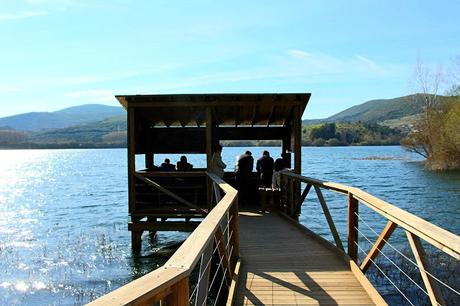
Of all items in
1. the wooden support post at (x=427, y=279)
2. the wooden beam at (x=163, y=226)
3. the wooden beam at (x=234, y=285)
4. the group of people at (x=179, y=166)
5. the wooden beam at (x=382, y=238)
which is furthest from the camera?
the group of people at (x=179, y=166)

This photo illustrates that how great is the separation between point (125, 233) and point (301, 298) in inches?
522

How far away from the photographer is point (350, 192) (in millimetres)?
6602

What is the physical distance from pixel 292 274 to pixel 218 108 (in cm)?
765

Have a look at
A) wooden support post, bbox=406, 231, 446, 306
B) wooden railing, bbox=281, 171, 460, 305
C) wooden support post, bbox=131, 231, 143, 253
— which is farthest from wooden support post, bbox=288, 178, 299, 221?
wooden support post, bbox=406, 231, 446, 306

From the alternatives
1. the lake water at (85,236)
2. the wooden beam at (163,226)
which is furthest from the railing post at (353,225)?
the wooden beam at (163,226)

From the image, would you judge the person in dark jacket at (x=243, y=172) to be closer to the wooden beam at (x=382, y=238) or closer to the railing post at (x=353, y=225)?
the railing post at (x=353, y=225)

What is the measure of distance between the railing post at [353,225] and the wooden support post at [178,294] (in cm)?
421

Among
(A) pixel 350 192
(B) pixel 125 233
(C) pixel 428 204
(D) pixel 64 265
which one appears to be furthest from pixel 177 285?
(C) pixel 428 204

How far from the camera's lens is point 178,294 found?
9.00ft

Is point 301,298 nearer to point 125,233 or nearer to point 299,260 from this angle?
point 299,260

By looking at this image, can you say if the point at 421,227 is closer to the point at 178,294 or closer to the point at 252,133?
the point at 178,294

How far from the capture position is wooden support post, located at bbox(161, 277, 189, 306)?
272cm

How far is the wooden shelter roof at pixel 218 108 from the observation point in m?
12.4

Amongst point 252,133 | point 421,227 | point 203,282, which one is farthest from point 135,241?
point 421,227
